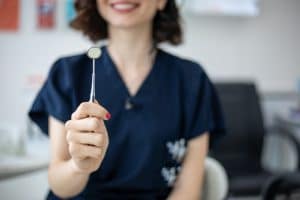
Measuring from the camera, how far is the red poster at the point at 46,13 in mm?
2008

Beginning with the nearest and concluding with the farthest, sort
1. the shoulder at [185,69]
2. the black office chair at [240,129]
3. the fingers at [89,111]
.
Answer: the fingers at [89,111]
the shoulder at [185,69]
the black office chair at [240,129]

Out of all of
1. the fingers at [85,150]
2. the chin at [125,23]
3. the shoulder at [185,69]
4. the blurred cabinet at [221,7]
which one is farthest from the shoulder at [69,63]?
the blurred cabinet at [221,7]

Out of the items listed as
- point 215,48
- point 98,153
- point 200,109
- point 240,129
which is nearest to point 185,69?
point 200,109

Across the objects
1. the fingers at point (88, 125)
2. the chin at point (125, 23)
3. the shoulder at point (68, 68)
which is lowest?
the shoulder at point (68, 68)

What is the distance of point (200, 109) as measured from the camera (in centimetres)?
107

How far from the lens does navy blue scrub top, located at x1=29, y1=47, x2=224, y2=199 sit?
971mm

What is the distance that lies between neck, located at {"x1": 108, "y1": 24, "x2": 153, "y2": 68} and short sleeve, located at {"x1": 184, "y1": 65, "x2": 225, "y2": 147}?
0.46 ft

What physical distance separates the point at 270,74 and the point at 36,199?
170 centimetres

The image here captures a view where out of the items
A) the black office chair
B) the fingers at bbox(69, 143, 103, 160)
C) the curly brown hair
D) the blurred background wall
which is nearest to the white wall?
the blurred background wall

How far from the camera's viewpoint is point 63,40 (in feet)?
6.80

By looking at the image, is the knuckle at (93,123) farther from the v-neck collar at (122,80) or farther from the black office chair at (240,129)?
the black office chair at (240,129)

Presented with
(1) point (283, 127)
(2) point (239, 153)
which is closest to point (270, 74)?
(1) point (283, 127)

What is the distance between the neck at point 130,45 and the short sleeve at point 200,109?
139 mm

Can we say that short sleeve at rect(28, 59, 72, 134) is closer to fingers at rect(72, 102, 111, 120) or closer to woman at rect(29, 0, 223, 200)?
woman at rect(29, 0, 223, 200)
